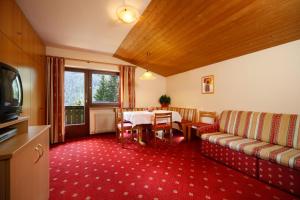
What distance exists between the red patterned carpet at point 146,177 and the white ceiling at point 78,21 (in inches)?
108

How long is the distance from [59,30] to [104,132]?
318cm

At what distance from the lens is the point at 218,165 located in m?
2.57

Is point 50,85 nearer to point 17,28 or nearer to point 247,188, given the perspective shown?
point 17,28

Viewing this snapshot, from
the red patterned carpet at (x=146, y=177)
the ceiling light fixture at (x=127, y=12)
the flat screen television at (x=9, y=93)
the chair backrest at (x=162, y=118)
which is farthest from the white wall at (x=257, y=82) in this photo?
the flat screen television at (x=9, y=93)

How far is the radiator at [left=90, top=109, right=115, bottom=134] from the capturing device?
467cm

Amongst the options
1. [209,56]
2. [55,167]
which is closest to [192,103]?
[209,56]

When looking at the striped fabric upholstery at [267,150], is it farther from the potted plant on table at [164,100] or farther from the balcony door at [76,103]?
the balcony door at [76,103]

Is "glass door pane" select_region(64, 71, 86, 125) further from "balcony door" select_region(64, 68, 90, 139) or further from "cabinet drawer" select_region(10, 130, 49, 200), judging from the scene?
"cabinet drawer" select_region(10, 130, 49, 200)

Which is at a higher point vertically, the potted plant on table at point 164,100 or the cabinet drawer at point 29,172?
the potted plant on table at point 164,100

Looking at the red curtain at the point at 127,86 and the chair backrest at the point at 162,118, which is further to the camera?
the red curtain at the point at 127,86

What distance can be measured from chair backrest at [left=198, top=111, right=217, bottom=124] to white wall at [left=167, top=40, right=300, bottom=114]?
0.14 m

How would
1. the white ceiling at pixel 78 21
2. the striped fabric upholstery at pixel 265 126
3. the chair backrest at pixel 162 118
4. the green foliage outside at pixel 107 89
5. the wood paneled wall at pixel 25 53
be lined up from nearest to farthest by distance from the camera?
the wood paneled wall at pixel 25 53 < the striped fabric upholstery at pixel 265 126 < the white ceiling at pixel 78 21 < the chair backrest at pixel 162 118 < the green foliage outside at pixel 107 89

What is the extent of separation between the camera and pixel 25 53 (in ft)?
8.39

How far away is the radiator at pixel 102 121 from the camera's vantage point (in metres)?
4.67
